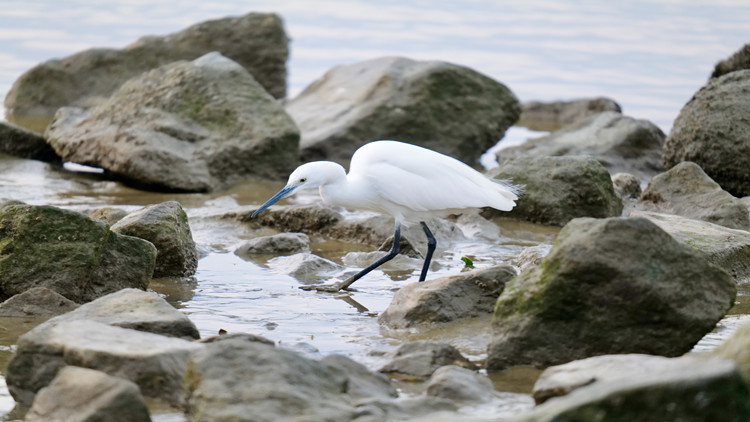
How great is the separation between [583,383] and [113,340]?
6.32ft

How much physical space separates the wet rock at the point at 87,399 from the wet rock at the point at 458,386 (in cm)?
121

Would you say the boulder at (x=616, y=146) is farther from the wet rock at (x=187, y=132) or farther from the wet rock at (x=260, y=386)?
the wet rock at (x=260, y=386)

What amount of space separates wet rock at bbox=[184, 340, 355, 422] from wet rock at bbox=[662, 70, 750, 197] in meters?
6.68

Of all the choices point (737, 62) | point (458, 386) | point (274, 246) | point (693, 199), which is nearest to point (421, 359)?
point (458, 386)

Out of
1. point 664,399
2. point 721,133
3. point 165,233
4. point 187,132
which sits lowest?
point 187,132

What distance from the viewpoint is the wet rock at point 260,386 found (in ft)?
12.5

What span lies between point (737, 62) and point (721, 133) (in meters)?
3.77

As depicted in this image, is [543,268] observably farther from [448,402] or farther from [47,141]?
[47,141]

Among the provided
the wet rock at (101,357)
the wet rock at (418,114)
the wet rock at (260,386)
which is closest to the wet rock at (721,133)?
the wet rock at (418,114)

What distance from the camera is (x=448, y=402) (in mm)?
4160

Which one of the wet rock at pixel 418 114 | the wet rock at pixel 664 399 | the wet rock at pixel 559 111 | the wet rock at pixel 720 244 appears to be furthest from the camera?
the wet rock at pixel 559 111

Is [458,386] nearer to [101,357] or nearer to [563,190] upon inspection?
[101,357]

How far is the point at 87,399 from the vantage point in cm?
388

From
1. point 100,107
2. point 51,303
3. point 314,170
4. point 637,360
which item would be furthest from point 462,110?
point 637,360
